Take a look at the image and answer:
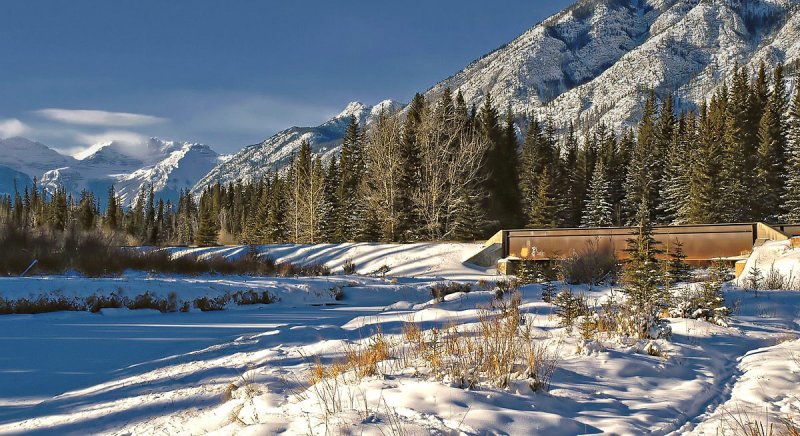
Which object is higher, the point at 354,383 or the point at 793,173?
the point at 793,173

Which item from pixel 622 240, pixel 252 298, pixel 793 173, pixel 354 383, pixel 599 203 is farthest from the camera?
pixel 599 203

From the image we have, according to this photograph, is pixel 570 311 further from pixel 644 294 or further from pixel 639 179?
pixel 639 179

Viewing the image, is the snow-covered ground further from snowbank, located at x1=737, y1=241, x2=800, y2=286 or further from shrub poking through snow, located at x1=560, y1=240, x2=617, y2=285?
shrub poking through snow, located at x1=560, y1=240, x2=617, y2=285

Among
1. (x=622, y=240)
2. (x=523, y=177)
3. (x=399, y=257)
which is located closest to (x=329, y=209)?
(x=523, y=177)

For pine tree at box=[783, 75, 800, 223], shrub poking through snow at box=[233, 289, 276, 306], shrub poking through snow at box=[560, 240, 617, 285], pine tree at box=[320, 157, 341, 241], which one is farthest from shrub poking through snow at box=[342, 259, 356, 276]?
pine tree at box=[783, 75, 800, 223]

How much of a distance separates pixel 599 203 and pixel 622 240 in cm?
2928

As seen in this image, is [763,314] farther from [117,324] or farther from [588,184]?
[588,184]

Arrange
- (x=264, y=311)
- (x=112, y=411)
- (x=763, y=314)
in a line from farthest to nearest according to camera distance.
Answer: (x=264, y=311) → (x=763, y=314) → (x=112, y=411)

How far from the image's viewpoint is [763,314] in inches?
320

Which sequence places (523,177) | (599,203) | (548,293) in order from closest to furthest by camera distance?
1. (548,293)
2. (599,203)
3. (523,177)

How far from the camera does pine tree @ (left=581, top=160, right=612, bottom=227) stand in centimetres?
4553

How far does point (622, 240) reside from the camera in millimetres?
18688

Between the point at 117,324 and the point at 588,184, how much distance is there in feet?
165

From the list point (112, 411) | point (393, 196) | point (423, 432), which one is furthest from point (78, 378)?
point (393, 196)
